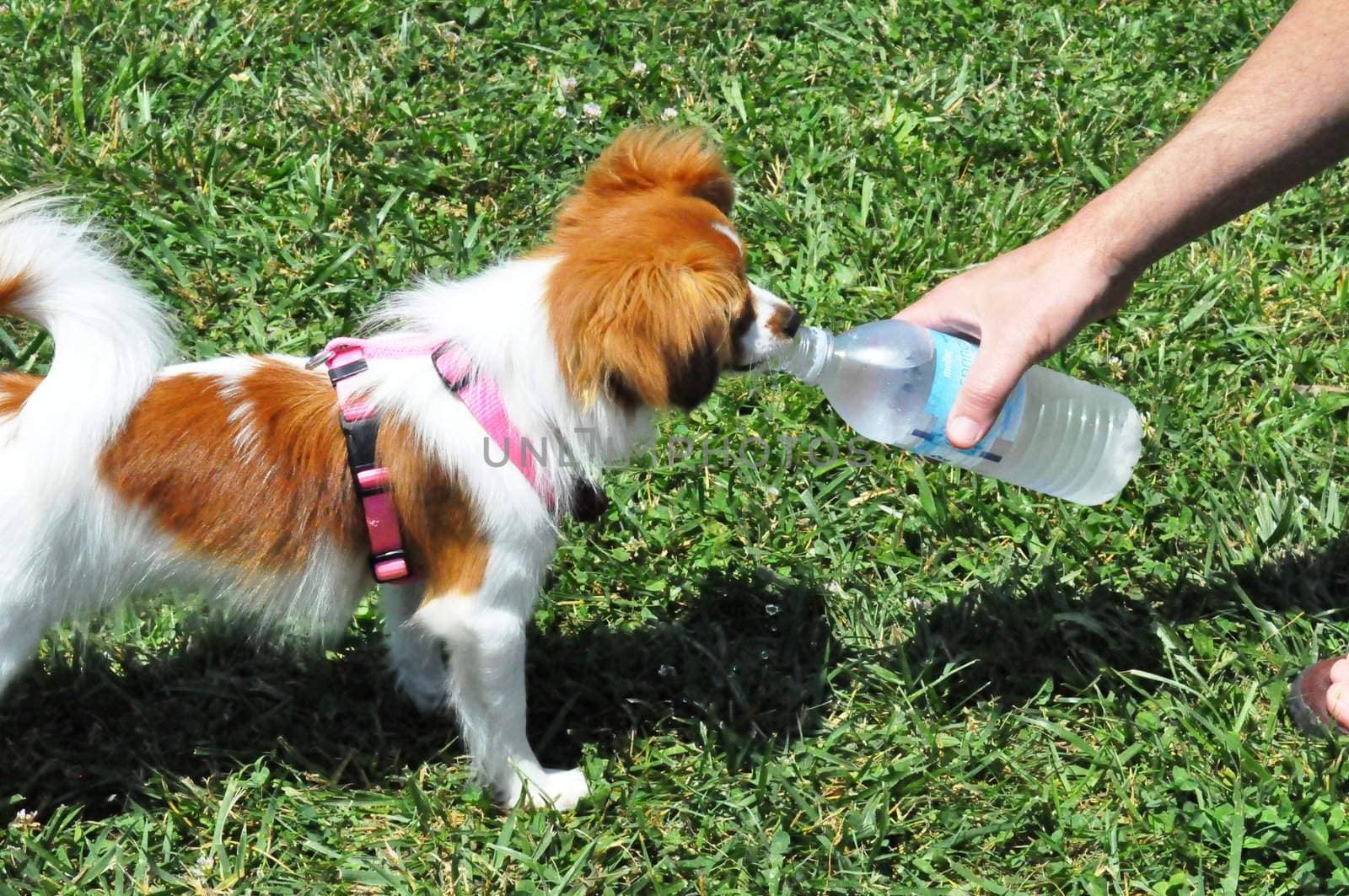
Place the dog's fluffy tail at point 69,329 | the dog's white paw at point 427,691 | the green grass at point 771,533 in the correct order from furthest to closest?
the dog's white paw at point 427,691 → the green grass at point 771,533 → the dog's fluffy tail at point 69,329

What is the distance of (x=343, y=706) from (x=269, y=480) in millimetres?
864

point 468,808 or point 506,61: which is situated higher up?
point 506,61

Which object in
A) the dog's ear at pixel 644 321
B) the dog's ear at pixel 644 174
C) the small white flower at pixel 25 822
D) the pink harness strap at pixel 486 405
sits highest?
the dog's ear at pixel 644 174

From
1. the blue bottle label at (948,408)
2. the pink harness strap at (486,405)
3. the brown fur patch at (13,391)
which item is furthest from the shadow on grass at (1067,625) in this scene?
the brown fur patch at (13,391)

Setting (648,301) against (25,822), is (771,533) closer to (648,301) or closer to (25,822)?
(648,301)

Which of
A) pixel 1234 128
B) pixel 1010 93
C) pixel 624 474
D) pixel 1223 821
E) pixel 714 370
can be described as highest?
pixel 1234 128

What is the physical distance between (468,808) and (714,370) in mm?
1211

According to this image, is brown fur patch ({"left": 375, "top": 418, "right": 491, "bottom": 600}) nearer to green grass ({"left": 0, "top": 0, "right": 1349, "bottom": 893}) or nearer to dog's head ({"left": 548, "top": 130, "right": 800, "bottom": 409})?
dog's head ({"left": 548, "top": 130, "right": 800, "bottom": 409})

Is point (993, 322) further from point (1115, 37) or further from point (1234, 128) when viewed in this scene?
point (1115, 37)

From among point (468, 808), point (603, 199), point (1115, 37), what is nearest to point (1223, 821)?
point (468, 808)

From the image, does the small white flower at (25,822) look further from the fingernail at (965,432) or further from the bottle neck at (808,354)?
the fingernail at (965,432)

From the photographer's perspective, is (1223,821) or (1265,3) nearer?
(1223,821)

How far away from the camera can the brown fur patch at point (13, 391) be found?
2559 mm

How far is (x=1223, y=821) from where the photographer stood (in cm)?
289
